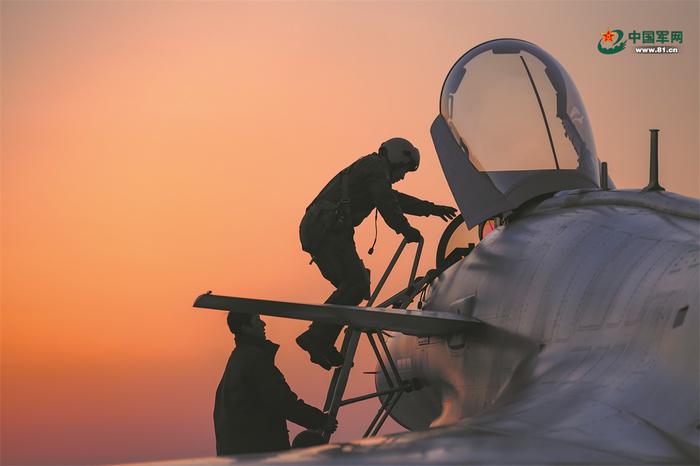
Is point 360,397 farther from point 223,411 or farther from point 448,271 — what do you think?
point 223,411

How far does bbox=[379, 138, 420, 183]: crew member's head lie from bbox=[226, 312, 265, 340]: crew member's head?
14.3 feet

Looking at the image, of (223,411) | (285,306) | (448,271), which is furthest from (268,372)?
(448,271)

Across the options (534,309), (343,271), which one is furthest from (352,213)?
(534,309)

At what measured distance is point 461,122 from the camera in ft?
44.4

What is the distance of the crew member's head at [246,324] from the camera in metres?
11.1

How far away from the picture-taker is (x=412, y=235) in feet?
48.2

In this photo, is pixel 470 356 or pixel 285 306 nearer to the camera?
pixel 285 306

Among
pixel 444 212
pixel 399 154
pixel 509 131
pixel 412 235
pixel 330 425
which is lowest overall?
pixel 330 425

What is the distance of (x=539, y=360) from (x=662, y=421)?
2.08 metres

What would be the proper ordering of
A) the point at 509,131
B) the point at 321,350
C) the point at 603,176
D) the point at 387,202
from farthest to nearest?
1. the point at 387,202
2. the point at 321,350
3. the point at 509,131
4. the point at 603,176

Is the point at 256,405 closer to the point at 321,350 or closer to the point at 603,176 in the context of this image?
the point at 321,350

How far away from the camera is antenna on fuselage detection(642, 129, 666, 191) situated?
10.1 meters

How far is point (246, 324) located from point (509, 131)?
3652mm

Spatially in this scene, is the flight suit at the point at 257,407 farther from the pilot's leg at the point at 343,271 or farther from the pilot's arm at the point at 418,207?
the pilot's arm at the point at 418,207
